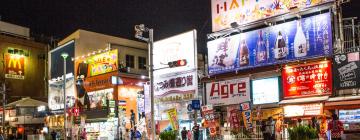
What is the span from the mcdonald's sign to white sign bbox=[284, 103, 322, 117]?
1770 inches

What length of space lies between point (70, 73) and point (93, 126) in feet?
26.6

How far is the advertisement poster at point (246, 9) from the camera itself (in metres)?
27.6

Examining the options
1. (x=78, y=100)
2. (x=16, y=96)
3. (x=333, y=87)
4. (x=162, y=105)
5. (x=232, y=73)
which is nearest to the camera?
(x=333, y=87)

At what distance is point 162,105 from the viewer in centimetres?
3566

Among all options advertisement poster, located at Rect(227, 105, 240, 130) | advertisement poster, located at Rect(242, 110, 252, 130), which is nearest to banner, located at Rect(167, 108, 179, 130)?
advertisement poster, located at Rect(227, 105, 240, 130)

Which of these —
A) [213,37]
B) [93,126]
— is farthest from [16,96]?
[213,37]

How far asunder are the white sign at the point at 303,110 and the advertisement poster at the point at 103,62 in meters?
21.0

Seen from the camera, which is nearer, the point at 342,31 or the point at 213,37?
the point at 342,31

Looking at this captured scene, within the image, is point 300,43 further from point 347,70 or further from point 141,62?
point 141,62

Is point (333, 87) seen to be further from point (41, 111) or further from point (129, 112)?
point (41, 111)

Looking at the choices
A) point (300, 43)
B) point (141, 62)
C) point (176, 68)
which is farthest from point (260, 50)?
point (141, 62)

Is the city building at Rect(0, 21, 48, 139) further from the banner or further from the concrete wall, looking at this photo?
the banner

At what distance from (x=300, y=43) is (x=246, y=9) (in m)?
5.15

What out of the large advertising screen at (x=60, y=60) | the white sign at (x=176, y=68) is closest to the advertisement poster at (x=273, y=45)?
the white sign at (x=176, y=68)
